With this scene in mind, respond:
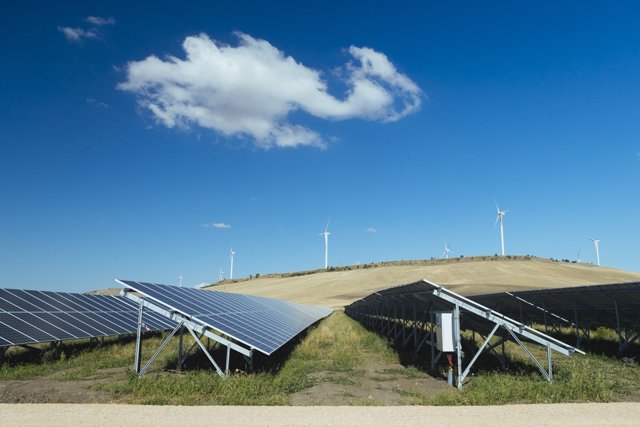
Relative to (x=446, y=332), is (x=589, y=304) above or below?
above

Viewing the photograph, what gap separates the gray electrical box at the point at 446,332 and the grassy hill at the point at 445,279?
211 ft

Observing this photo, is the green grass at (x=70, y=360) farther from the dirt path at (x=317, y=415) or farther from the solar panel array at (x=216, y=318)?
the dirt path at (x=317, y=415)

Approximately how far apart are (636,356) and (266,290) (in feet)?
329

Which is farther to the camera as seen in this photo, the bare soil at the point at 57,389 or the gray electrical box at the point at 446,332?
the gray electrical box at the point at 446,332

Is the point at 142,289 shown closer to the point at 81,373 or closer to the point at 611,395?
the point at 81,373

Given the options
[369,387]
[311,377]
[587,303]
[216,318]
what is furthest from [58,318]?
[587,303]

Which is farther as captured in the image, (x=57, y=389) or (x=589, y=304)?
(x=589, y=304)

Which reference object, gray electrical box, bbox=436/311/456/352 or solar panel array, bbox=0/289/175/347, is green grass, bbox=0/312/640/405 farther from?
gray electrical box, bbox=436/311/456/352

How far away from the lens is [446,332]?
1605cm

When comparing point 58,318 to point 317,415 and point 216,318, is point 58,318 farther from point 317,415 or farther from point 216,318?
point 317,415

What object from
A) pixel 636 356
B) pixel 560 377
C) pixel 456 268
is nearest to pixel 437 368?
pixel 560 377

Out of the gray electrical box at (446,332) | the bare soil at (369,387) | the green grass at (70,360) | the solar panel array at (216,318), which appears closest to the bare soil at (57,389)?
the green grass at (70,360)

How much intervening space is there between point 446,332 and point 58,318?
63.0 feet

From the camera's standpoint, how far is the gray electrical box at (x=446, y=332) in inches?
625
